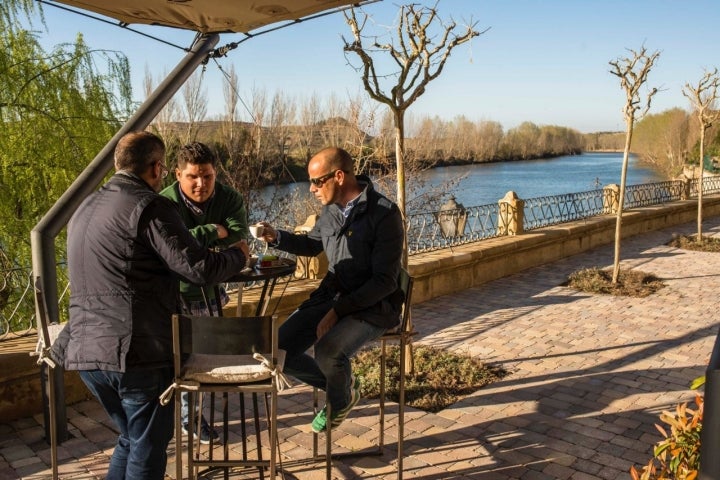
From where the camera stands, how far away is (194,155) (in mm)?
3416

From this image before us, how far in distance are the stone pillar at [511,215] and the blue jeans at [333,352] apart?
7.33 meters

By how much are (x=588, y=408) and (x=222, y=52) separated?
3637 mm

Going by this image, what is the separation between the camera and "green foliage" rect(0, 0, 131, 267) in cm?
917

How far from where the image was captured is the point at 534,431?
400 cm

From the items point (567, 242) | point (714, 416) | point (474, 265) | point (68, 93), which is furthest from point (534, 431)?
point (68, 93)

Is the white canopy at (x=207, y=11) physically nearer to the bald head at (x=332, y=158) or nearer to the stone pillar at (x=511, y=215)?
the bald head at (x=332, y=158)

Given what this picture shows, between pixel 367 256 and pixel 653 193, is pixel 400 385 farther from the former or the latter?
pixel 653 193

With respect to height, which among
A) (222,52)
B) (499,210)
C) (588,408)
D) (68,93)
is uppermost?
(68,93)

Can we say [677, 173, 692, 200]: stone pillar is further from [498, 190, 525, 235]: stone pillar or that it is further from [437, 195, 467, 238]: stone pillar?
[437, 195, 467, 238]: stone pillar

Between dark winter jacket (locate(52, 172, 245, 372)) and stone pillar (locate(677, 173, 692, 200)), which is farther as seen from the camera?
stone pillar (locate(677, 173, 692, 200))

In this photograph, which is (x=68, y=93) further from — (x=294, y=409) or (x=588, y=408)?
(x=588, y=408)

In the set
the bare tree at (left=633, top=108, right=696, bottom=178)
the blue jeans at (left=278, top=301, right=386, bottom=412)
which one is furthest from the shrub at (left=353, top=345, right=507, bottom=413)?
the bare tree at (left=633, top=108, right=696, bottom=178)

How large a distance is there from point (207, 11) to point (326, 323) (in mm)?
1992

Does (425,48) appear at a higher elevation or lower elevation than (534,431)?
higher
